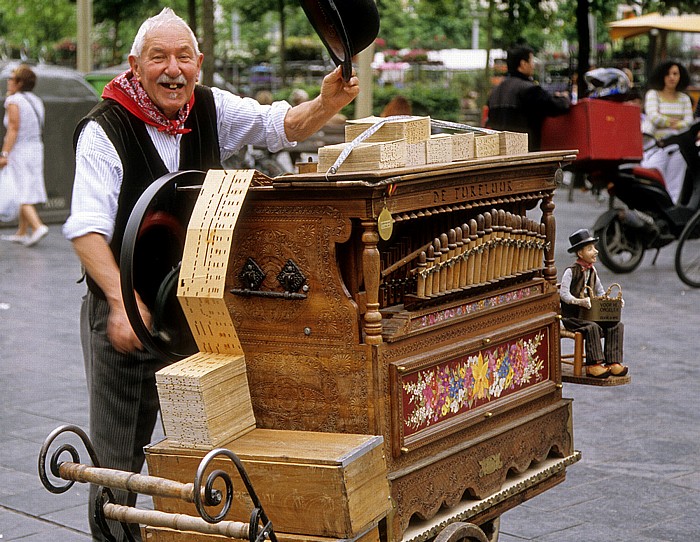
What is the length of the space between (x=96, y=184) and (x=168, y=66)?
1.23ft

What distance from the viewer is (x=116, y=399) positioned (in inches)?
135

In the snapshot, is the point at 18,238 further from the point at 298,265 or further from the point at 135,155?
the point at 298,265

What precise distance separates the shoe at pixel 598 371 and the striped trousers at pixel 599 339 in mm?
14

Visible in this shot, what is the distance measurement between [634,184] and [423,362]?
23.9ft

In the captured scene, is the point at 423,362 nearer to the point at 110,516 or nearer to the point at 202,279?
the point at 202,279

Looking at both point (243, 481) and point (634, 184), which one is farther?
point (634, 184)

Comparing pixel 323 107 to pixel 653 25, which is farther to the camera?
pixel 653 25

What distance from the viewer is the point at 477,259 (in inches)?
128

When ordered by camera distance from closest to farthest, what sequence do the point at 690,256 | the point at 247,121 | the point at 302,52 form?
the point at 247,121 → the point at 690,256 → the point at 302,52

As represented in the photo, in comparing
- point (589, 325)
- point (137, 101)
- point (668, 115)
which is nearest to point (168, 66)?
point (137, 101)

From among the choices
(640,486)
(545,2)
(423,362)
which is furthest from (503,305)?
(545,2)

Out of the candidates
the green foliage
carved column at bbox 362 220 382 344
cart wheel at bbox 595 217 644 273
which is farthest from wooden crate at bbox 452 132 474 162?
the green foliage

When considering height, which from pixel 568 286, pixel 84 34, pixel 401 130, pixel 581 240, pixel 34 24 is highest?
pixel 34 24

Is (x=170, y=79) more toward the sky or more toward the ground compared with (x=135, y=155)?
more toward the sky
